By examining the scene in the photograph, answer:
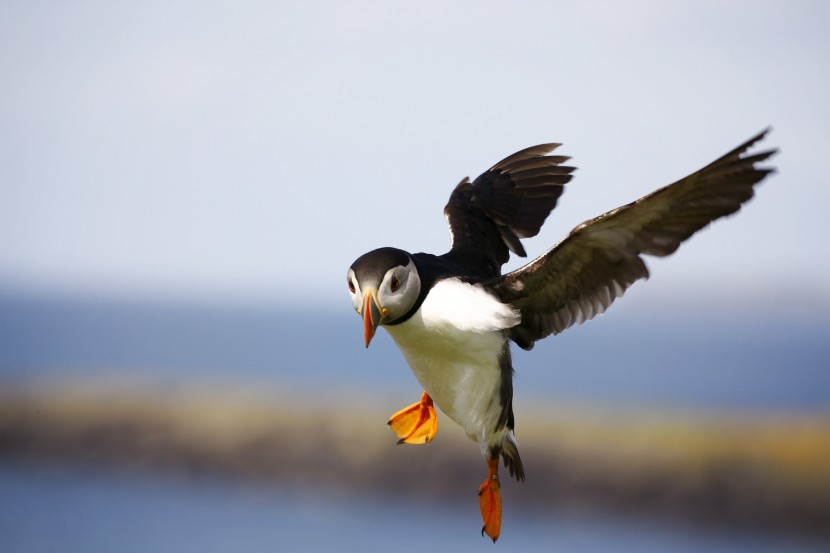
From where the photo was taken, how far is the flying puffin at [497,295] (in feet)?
15.8

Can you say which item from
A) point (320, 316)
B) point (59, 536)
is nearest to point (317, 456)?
point (59, 536)

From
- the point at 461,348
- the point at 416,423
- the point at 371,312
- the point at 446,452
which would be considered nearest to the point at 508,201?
the point at 416,423

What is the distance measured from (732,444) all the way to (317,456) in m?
8.46

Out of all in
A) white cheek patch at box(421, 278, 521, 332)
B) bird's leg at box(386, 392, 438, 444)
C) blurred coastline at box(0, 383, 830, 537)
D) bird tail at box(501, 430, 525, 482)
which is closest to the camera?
white cheek patch at box(421, 278, 521, 332)

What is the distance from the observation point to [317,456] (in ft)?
74.6

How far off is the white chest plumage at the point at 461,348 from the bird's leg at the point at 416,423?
573mm

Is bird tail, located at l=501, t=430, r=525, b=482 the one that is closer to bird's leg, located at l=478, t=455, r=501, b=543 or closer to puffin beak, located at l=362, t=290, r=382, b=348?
bird's leg, located at l=478, t=455, r=501, b=543

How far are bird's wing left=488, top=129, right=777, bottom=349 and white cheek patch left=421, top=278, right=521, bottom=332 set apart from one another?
14cm

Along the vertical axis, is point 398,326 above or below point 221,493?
below

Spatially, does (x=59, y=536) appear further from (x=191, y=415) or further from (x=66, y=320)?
(x=66, y=320)

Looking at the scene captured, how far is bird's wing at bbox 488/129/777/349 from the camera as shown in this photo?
470 centimetres

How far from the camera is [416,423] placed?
21.6 ft

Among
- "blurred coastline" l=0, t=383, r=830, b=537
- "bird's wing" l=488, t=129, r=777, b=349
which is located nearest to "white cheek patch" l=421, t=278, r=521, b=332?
"bird's wing" l=488, t=129, r=777, b=349

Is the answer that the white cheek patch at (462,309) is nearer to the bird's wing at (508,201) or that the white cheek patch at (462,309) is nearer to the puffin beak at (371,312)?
the puffin beak at (371,312)
